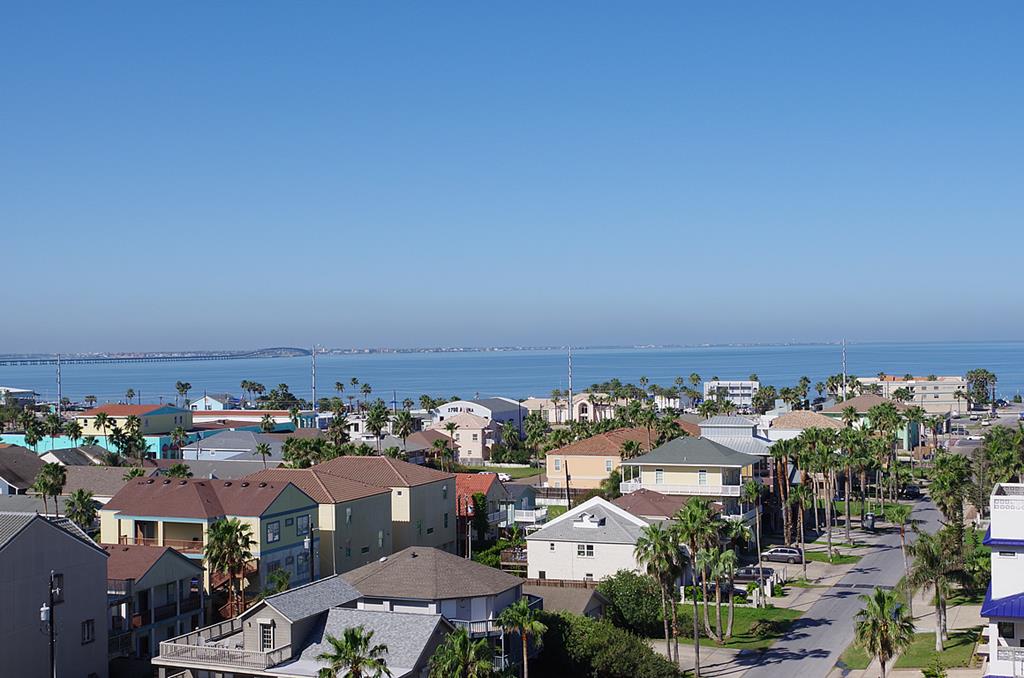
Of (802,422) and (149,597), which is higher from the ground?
(802,422)

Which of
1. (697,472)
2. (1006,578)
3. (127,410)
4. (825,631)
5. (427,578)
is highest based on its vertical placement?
(1006,578)

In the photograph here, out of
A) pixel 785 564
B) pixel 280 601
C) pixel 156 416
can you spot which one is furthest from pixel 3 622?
pixel 156 416

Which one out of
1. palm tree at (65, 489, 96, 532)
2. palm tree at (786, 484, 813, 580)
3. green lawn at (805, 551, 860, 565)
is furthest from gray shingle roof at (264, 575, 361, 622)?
green lawn at (805, 551, 860, 565)

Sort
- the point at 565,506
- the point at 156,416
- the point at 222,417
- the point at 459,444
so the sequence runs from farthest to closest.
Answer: the point at 222,417 → the point at 459,444 → the point at 156,416 → the point at 565,506

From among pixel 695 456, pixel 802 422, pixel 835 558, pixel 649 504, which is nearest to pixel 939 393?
pixel 802 422

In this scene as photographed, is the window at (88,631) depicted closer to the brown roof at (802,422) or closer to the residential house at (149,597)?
the residential house at (149,597)

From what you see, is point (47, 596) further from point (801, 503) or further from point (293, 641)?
point (801, 503)

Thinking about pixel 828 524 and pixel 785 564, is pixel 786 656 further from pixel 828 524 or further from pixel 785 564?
pixel 828 524
